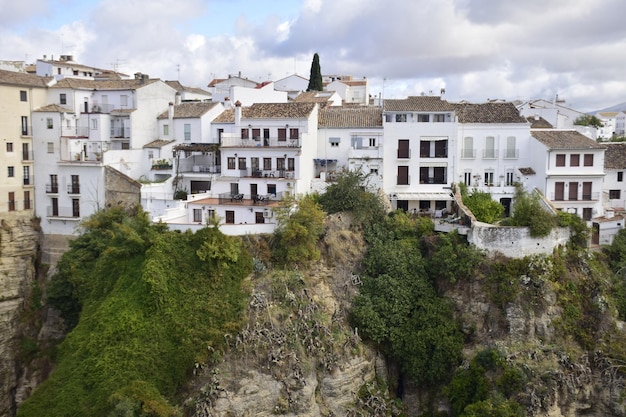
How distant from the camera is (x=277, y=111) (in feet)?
133

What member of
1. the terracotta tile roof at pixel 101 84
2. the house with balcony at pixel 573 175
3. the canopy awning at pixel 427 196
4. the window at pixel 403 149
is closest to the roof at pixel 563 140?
the house with balcony at pixel 573 175

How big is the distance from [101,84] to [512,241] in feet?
99.6

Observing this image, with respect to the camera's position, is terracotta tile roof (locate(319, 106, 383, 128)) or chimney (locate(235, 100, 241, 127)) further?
chimney (locate(235, 100, 241, 127))

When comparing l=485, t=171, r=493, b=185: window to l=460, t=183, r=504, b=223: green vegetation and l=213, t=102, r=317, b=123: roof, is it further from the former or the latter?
l=213, t=102, r=317, b=123: roof

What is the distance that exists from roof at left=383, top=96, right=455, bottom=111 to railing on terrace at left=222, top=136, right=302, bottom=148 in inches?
252

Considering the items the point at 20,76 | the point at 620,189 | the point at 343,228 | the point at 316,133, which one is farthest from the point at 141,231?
the point at 620,189

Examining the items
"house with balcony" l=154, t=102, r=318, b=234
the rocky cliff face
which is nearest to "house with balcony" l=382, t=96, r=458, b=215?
"house with balcony" l=154, t=102, r=318, b=234

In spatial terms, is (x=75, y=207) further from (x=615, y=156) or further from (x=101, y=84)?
(x=615, y=156)

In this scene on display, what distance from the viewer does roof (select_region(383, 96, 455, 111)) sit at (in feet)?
129

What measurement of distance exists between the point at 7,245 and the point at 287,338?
68.6ft

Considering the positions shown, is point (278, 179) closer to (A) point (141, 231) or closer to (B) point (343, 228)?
(B) point (343, 228)

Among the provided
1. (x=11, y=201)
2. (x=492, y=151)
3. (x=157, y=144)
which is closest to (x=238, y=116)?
(x=157, y=144)

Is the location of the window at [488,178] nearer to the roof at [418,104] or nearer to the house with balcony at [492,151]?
the house with balcony at [492,151]

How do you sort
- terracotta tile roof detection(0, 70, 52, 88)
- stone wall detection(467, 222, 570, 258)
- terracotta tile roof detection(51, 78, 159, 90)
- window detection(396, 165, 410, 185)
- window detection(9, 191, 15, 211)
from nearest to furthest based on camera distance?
stone wall detection(467, 222, 570, 258)
window detection(396, 165, 410, 185)
terracotta tile roof detection(0, 70, 52, 88)
window detection(9, 191, 15, 211)
terracotta tile roof detection(51, 78, 159, 90)
